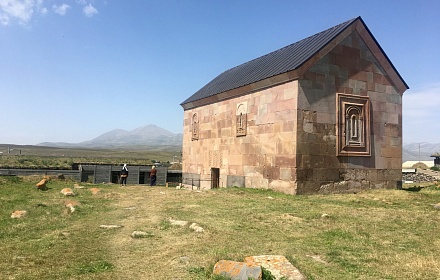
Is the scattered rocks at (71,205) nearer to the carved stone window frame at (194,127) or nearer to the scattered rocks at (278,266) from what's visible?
the scattered rocks at (278,266)

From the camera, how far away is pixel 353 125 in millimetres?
16531

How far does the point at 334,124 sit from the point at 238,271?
1248 centimetres

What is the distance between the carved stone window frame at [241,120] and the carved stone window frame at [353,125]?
5006mm

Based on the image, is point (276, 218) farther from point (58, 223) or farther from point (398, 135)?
point (398, 135)

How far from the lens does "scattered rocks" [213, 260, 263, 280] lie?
474cm

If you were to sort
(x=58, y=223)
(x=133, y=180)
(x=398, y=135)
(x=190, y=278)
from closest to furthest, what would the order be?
(x=190, y=278) → (x=58, y=223) → (x=398, y=135) → (x=133, y=180)

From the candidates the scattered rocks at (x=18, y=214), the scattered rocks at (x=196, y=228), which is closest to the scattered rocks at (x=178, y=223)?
the scattered rocks at (x=196, y=228)

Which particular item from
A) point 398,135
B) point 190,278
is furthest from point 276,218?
point 398,135

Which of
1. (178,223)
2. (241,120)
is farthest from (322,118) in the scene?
(178,223)

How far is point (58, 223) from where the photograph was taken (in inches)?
379

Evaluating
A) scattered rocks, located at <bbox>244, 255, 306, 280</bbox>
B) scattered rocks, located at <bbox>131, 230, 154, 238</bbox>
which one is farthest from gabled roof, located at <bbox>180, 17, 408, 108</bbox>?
scattered rocks, located at <bbox>244, 255, 306, 280</bbox>

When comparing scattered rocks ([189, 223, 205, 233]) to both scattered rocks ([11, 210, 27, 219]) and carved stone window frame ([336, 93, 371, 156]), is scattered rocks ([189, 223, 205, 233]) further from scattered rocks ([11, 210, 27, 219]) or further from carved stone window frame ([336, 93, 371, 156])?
carved stone window frame ([336, 93, 371, 156])

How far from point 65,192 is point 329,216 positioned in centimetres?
1076

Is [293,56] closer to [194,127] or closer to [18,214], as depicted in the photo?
[194,127]
